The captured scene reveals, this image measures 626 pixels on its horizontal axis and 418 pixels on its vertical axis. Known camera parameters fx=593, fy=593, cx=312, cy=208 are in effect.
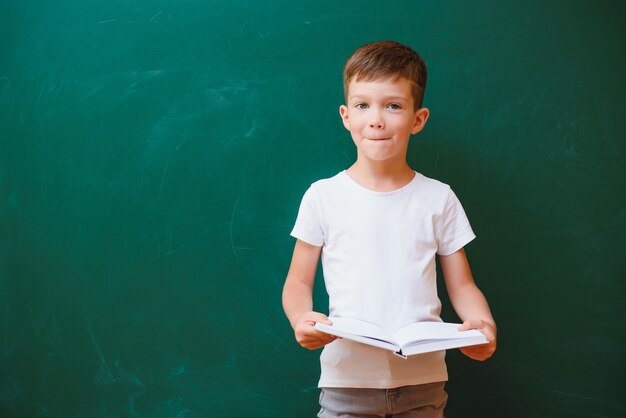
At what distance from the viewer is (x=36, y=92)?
1713 mm

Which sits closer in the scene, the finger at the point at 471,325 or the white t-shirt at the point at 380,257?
the finger at the point at 471,325

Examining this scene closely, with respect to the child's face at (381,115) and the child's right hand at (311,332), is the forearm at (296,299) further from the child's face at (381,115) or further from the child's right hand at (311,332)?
the child's face at (381,115)

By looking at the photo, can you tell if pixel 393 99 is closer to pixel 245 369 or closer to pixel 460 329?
pixel 460 329

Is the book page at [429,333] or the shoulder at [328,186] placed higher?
the shoulder at [328,186]

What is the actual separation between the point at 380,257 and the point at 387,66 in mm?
458

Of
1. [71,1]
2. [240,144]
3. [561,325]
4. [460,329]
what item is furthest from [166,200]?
[561,325]

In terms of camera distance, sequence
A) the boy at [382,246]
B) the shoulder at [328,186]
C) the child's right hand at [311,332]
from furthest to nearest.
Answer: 1. the shoulder at [328,186]
2. the boy at [382,246]
3. the child's right hand at [311,332]

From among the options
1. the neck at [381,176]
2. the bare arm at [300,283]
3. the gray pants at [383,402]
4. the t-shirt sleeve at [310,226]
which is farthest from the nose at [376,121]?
the gray pants at [383,402]

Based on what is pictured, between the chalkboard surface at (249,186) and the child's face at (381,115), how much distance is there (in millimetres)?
307

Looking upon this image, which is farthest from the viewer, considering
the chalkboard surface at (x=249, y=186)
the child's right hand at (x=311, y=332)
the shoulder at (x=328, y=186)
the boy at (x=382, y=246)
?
the chalkboard surface at (x=249, y=186)

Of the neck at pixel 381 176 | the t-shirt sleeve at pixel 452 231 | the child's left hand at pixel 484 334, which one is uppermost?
the neck at pixel 381 176

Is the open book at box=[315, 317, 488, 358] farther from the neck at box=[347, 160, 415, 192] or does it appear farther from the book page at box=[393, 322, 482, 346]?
the neck at box=[347, 160, 415, 192]

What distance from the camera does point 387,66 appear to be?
1417 mm

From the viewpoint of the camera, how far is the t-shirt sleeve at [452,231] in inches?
59.1
